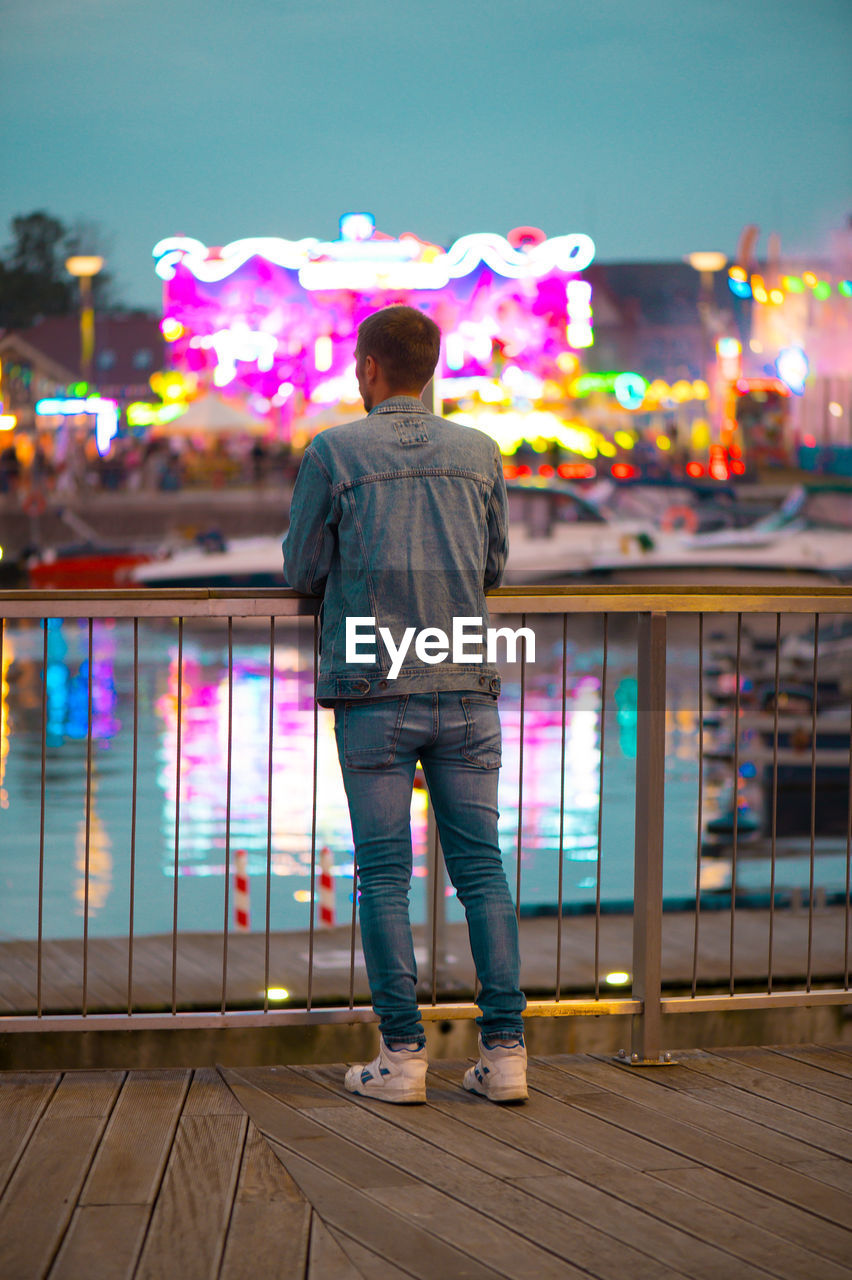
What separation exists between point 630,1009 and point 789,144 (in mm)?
42692

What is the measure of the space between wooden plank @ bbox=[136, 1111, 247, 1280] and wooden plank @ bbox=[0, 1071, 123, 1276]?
143 mm

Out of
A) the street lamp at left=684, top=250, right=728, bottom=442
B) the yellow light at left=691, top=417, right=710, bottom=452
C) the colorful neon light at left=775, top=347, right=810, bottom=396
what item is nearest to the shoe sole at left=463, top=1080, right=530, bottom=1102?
the colorful neon light at left=775, top=347, right=810, bottom=396

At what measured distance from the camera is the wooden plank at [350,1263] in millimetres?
2016

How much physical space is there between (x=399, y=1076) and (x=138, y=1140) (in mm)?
499

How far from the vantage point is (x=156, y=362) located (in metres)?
37.9

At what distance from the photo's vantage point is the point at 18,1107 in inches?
106

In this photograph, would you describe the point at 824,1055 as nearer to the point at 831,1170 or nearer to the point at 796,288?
the point at 831,1170

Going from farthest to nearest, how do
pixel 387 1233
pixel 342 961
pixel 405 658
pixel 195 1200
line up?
pixel 342 961
pixel 405 658
pixel 195 1200
pixel 387 1233

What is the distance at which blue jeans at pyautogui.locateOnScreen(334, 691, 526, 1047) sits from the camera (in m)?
2.64

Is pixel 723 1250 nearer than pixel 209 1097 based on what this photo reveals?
Yes

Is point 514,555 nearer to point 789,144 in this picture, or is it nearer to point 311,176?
point 311,176

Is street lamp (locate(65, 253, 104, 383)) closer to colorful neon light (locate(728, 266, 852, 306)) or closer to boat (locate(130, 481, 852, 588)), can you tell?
boat (locate(130, 481, 852, 588))

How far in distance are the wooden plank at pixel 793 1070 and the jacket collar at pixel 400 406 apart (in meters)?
1.55

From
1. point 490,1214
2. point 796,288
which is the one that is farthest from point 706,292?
point 490,1214
